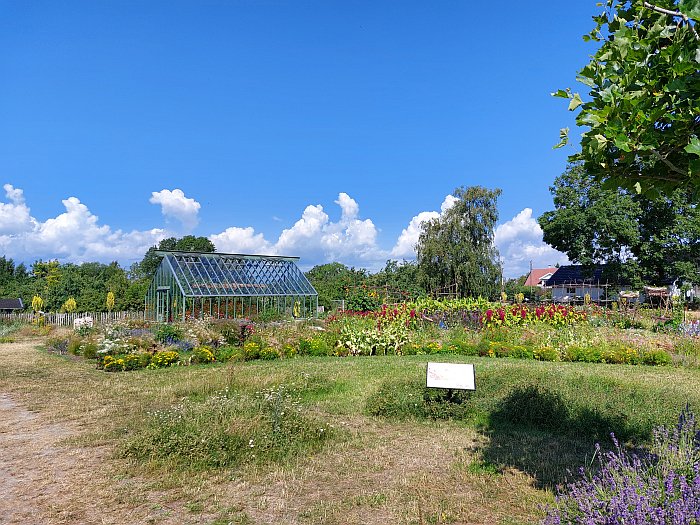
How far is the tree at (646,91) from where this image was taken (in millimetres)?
2498

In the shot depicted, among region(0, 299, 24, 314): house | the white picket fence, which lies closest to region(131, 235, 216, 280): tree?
region(0, 299, 24, 314): house

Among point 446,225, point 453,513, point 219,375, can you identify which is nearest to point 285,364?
point 219,375

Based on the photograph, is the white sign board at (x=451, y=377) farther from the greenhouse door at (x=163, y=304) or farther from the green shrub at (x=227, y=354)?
the greenhouse door at (x=163, y=304)

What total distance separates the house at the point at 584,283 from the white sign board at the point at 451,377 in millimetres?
24487

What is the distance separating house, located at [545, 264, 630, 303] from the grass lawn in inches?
944

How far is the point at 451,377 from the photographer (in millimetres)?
6211

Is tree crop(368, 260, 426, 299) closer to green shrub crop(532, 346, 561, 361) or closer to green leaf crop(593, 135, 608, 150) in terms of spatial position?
green shrub crop(532, 346, 561, 361)

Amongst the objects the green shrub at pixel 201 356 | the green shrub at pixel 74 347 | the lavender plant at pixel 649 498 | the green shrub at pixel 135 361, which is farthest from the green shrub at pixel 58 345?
the lavender plant at pixel 649 498

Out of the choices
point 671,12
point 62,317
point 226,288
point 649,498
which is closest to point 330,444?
point 649,498

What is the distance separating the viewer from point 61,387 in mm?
8828

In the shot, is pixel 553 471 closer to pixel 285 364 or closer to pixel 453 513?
pixel 453 513

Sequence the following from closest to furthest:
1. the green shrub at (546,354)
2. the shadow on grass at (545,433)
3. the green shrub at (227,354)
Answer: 1. the shadow on grass at (545,433)
2. the green shrub at (546,354)
3. the green shrub at (227,354)

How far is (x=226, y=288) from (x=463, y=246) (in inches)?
676

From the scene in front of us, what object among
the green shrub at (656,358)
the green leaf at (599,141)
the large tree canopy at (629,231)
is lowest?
the green shrub at (656,358)
